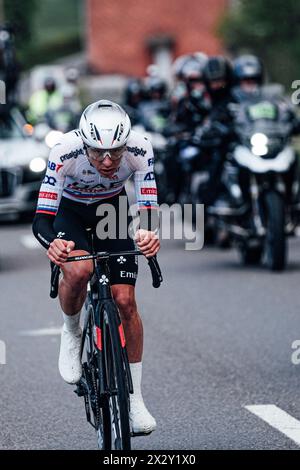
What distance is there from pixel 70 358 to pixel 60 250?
82cm

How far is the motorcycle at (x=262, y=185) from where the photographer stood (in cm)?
1393

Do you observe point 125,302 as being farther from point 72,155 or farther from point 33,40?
point 33,40

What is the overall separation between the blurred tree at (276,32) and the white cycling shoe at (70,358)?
26.6 m

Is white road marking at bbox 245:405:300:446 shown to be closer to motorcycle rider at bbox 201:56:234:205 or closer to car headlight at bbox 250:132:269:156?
car headlight at bbox 250:132:269:156

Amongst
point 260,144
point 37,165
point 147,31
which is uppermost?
point 147,31

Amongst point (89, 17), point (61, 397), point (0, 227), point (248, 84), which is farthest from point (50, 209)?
point (89, 17)

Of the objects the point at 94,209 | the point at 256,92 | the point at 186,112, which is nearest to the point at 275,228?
the point at 256,92

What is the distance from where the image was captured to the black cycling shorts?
6879 millimetres

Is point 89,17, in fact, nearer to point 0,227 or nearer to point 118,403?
Result: point 0,227

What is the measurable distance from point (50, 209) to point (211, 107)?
9098mm

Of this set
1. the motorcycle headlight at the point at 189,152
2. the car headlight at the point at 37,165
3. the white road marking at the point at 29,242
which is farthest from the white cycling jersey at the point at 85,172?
the car headlight at the point at 37,165

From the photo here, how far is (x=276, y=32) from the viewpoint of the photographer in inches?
1501

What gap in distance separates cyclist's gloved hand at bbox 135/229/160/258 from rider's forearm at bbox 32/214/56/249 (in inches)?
16.4

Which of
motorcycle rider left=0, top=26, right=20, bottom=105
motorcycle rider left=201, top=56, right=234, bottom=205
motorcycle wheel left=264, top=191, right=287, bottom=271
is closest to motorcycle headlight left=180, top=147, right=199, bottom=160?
motorcycle rider left=201, top=56, right=234, bottom=205
